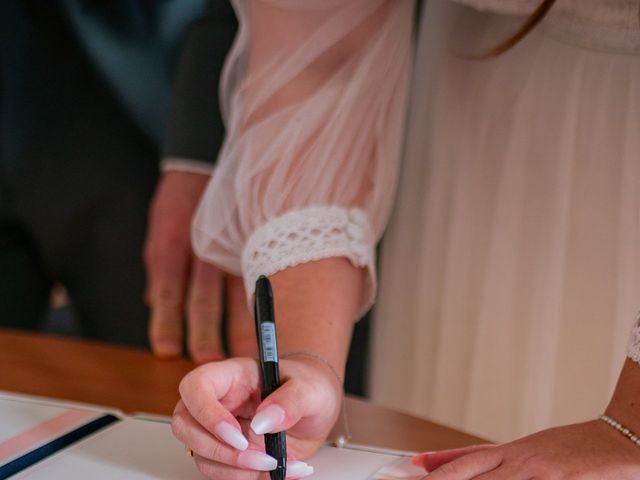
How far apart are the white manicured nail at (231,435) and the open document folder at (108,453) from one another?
0.08m

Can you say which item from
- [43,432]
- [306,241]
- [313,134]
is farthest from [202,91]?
[43,432]

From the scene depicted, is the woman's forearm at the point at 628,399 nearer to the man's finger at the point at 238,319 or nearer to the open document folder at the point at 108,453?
the open document folder at the point at 108,453

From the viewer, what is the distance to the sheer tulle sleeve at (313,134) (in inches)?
38.7

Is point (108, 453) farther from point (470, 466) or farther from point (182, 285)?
point (182, 285)

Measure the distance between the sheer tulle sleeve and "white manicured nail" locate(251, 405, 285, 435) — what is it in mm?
272

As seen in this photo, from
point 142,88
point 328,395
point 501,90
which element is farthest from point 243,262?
point 142,88

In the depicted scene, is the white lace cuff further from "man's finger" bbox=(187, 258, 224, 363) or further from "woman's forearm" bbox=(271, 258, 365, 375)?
"man's finger" bbox=(187, 258, 224, 363)

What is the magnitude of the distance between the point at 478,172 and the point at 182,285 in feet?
1.55

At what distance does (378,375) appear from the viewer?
4.37 ft

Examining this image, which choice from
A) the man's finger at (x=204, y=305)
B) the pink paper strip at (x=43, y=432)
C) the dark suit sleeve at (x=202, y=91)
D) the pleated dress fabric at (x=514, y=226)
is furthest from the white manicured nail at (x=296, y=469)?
the dark suit sleeve at (x=202, y=91)

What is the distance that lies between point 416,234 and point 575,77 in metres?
0.32

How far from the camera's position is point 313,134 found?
103 centimetres

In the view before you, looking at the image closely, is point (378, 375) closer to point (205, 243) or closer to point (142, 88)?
point (205, 243)

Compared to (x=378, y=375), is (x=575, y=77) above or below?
above
